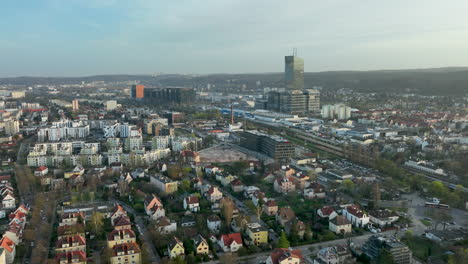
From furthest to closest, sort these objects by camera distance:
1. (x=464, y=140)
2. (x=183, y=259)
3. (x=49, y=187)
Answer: (x=464, y=140), (x=49, y=187), (x=183, y=259)

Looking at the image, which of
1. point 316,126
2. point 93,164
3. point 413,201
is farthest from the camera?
point 316,126

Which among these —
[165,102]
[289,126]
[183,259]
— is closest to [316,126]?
[289,126]

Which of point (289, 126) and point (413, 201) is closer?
point (413, 201)

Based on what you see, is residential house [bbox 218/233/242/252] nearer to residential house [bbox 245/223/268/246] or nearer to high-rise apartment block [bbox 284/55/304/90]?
residential house [bbox 245/223/268/246]

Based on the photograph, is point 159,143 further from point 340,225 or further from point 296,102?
point 296,102

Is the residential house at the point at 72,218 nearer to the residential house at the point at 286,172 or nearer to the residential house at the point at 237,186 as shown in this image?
the residential house at the point at 237,186

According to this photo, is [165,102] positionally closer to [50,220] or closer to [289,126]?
[289,126]
